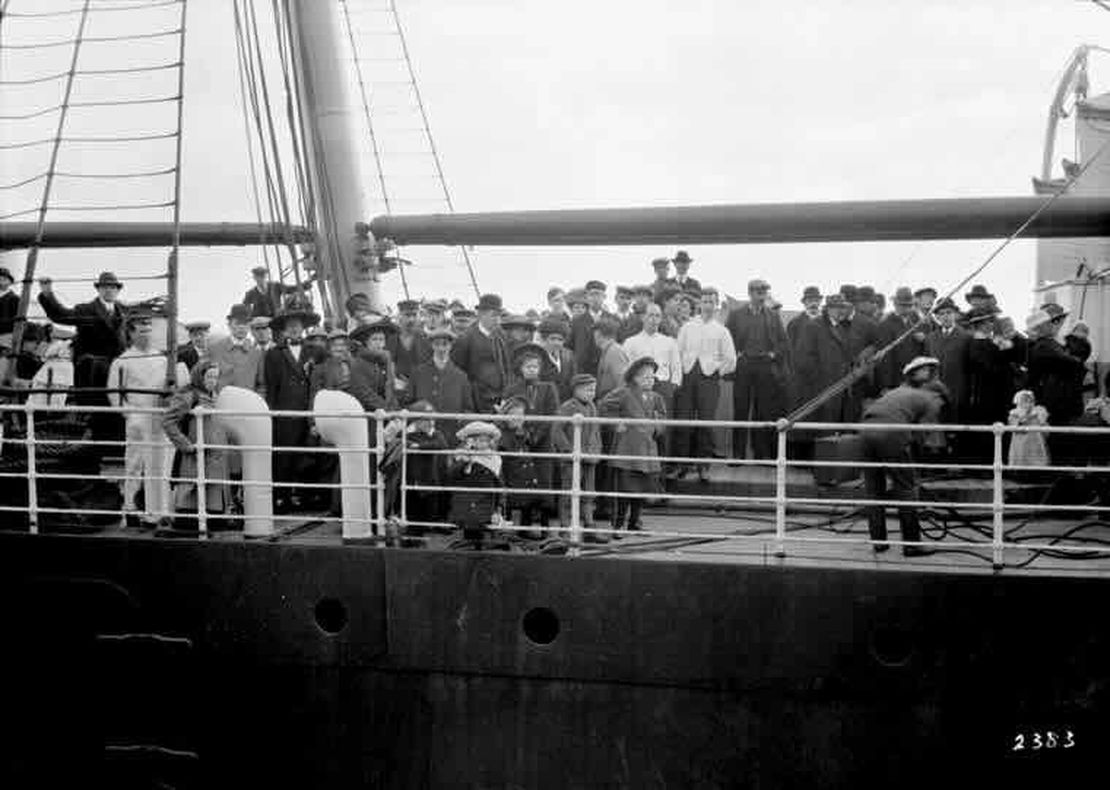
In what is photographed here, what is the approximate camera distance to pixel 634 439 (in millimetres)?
9805

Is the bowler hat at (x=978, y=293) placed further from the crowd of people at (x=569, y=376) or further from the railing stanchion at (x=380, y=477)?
the railing stanchion at (x=380, y=477)

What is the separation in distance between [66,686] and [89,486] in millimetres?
1770

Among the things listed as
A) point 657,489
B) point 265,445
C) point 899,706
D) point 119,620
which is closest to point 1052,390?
point 657,489

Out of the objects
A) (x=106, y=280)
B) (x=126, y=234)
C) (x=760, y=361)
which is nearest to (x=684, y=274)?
(x=760, y=361)

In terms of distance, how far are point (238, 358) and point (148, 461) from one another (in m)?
2.46

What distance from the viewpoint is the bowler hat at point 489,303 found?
1134 cm

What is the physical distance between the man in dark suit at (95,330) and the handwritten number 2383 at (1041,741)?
7.42 m

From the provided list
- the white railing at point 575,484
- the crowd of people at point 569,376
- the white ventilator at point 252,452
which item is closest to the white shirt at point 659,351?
the crowd of people at point 569,376

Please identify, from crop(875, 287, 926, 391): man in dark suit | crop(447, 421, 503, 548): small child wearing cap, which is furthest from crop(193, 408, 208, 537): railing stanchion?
crop(875, 287, 926, 391): man in dark suit

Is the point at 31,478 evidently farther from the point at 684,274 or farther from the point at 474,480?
the point at 684,274

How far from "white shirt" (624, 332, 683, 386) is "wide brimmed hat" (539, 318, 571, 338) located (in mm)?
715

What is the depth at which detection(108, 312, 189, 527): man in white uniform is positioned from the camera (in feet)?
31.0

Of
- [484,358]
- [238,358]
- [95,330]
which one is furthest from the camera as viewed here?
[238,358]

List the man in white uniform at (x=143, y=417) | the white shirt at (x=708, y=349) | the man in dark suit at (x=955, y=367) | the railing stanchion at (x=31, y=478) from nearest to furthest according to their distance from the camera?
the railing stanchion at (x=31, y=478) → the man in white uniform at (x=143, y=417) → the man in dark suit at (x=955, y=367) → the white shirt at (x=708, y=349)
